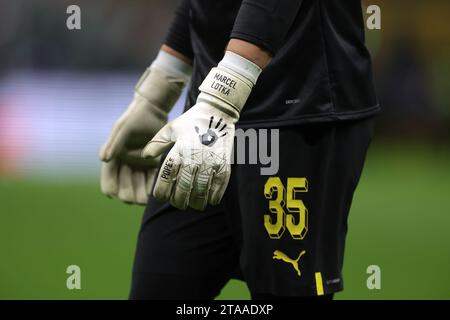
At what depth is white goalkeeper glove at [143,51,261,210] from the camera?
5.53 feet

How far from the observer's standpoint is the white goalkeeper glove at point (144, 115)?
2.33 m

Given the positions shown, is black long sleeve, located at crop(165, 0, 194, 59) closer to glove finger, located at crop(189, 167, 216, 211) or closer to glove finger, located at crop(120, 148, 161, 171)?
glove finger, located at crop(120, 148, 161, 171)

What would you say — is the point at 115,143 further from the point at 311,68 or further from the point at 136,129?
the point at 311,68

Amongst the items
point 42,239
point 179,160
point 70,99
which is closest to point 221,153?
point 179,160

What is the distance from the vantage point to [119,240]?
5355mm

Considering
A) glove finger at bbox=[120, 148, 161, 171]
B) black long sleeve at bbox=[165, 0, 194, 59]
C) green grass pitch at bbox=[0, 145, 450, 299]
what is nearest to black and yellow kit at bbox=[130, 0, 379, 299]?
black long sleeve at bbox=[165, 0, 194, 59]

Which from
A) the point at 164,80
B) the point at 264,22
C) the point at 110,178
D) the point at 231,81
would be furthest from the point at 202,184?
the point at 110,178

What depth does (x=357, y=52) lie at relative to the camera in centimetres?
196

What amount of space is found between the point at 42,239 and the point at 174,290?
346cm

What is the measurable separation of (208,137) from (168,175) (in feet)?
0.38

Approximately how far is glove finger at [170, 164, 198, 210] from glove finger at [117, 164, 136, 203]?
2.40 feet

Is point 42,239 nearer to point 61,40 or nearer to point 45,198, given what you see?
point 45,198

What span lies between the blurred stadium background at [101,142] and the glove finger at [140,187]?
149 centimetres

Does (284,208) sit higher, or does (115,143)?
(115,143)
